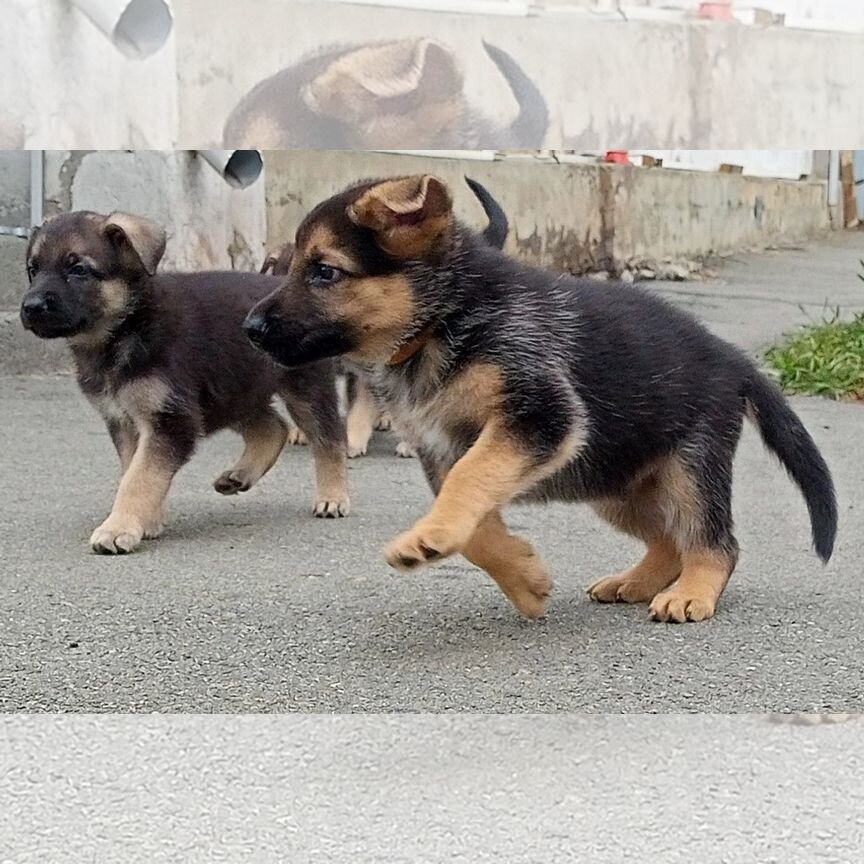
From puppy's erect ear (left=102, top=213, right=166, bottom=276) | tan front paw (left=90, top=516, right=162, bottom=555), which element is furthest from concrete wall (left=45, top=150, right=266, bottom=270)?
tan front paw (left=90, top=516, right=162, bottom=555)

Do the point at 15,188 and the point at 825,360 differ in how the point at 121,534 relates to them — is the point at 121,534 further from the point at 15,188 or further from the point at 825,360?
the point at 825,360

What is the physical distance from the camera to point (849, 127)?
1.83 m

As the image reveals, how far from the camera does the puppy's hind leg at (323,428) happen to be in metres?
1.98

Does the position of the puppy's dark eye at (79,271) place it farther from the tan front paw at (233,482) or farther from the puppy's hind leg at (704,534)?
the puppy's hind leg at (704,534)

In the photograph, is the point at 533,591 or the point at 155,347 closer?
the point at 533,591

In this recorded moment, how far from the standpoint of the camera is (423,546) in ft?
5.98

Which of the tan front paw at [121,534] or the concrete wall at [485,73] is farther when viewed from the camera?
the tan front paw at [121,534]

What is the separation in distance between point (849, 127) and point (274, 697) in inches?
38.4

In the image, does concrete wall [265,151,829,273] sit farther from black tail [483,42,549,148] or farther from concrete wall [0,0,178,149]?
concrete wall [0,0,178,149]

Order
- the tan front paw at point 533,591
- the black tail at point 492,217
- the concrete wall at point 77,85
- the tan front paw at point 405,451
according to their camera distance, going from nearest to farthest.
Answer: the concrete wall at point 77,85 → the black tail at point 492,217 → the tan front paw at point 533,591 → the tan front paw at point 405,451

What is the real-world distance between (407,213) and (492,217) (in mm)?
120

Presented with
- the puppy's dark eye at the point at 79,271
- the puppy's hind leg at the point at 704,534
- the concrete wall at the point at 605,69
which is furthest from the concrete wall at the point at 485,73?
the puppy's hind leg at the point at 704,534

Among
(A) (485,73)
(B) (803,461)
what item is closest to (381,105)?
(A) (485,73)

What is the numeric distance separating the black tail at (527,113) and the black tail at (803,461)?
45 cm
